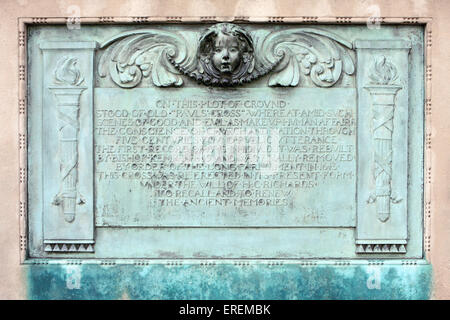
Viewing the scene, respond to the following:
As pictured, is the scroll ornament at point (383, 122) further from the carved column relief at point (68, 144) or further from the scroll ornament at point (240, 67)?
the carved column relief at point (68, 144)

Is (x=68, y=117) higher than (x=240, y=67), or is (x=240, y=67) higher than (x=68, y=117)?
(x=240, y=67)

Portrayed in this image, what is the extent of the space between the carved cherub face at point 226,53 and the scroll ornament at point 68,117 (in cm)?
139

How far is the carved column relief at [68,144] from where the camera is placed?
650 cm

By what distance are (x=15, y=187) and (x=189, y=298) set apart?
6.82ft

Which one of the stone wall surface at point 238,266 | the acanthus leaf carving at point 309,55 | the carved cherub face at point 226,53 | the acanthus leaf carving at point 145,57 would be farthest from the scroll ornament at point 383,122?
the acanthus leaf carving at point 145,57

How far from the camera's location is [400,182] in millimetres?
6500

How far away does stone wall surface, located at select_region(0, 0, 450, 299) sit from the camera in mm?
6445

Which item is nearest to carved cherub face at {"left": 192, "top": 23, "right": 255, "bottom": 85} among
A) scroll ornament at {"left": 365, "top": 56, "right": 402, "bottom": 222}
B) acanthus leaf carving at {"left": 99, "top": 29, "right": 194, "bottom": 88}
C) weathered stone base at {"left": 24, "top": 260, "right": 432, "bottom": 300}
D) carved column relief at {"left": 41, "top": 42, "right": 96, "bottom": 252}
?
acanthus leaf carving at {"left": 99, "top": 29, "right": 194, "bottom": 88}

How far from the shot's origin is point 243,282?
6.47 m

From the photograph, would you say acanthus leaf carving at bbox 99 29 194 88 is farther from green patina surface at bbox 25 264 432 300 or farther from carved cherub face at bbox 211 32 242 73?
green patina surface at bbox 25 264 432 300

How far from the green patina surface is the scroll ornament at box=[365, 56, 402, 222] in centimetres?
67

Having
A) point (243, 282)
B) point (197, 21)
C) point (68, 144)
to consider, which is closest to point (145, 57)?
point (197, 21)

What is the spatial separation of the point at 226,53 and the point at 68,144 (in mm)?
1832

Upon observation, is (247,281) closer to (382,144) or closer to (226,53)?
(382,144)
